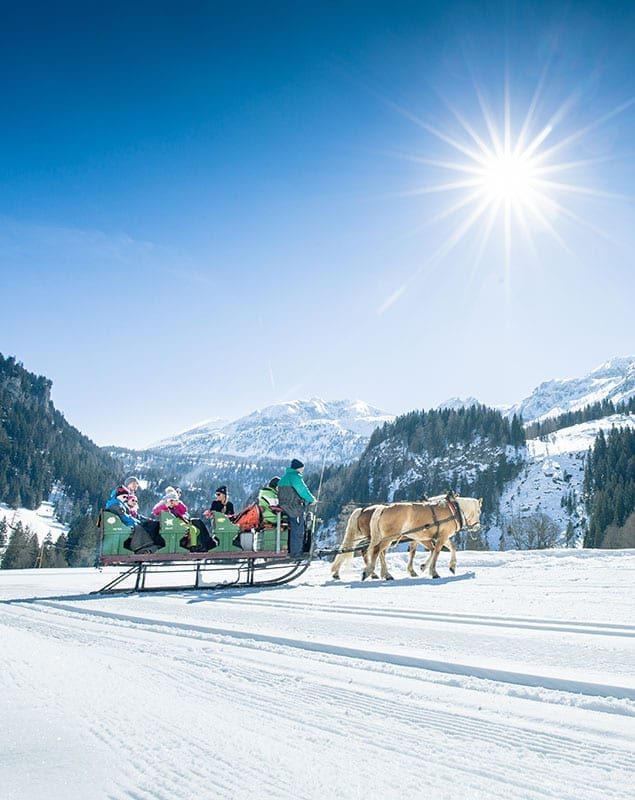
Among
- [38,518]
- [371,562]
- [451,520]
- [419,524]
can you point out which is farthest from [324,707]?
[38,518]

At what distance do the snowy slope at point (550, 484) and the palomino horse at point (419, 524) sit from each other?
4922 inches

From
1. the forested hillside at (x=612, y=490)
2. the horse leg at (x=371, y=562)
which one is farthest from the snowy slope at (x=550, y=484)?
the horse leg at (x=371, y=562)

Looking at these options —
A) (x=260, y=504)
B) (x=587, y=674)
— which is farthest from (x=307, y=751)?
(x=260, y=504)

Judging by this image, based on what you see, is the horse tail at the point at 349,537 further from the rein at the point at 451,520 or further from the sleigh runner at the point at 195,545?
the sleigh runner at the point at 195,545

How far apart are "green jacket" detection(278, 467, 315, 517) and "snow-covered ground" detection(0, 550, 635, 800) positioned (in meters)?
4.97

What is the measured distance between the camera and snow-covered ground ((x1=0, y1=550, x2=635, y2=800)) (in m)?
1.80

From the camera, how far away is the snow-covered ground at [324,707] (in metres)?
1.80

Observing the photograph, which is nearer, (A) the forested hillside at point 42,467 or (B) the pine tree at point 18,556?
(B) the pine tree at point 18,556

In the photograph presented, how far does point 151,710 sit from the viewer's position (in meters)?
2.59

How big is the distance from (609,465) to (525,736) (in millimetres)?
139757

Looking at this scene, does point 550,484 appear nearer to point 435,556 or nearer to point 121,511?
point 435,556

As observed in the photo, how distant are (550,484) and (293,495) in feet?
512

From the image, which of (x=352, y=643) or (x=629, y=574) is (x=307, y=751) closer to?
(x=352, y=643)

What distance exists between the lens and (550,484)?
14962cm
